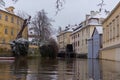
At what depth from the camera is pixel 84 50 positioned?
9075 cm

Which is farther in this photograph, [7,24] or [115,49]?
[7,24]

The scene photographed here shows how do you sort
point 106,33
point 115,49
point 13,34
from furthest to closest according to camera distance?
point 13,34, point 106,33, point 115,49

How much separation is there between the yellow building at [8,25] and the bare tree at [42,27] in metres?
7.48

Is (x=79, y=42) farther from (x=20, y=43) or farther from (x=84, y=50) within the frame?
(x=20, y=43)

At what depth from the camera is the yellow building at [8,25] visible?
8238 centimetres

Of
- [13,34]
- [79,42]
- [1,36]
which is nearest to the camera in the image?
[1,36]

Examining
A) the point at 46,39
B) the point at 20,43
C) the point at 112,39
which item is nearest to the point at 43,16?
the point at 46,39

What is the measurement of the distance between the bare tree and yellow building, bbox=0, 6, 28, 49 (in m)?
7.48

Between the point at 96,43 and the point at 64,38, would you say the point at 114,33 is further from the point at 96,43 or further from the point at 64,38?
the point at 64,38

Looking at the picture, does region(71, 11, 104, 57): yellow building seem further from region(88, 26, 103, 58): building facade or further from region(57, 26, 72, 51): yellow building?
region(57, 26, 72, 51): yellow building

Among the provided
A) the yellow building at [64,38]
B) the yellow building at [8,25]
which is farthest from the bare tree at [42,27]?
the yellow building at [64,38]

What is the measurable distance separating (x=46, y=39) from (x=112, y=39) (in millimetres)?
24120

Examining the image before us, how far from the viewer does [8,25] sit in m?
86.4

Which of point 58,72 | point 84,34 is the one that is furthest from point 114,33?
point 84,34
